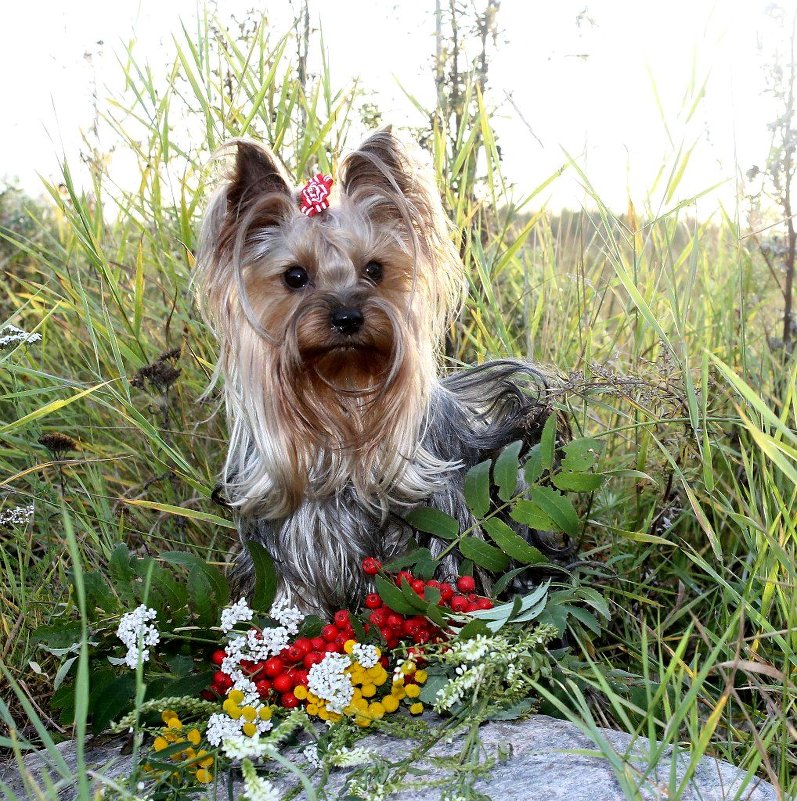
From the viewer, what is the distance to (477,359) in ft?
13.4

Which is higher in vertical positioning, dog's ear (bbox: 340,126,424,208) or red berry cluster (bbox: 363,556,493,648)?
dog's ear (bbox: 340,126,424,208)

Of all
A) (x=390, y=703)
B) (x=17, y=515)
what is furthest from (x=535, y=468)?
(x=17, y=515)

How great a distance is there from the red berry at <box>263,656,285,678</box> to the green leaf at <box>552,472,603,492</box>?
93 cm

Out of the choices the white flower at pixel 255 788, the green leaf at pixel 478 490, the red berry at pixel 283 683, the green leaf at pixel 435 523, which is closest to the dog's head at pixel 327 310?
the green leaf at pixel 435 523

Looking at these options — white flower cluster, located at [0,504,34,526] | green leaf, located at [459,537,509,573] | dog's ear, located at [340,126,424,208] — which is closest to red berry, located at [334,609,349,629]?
green leaf, located at [459,537,509,573]

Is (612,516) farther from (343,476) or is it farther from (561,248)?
(561,248)

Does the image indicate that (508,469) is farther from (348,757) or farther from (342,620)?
(348,757)

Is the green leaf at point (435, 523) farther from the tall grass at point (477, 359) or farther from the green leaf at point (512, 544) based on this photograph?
the tall grass at point (477, 359)

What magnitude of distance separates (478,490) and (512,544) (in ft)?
0.63

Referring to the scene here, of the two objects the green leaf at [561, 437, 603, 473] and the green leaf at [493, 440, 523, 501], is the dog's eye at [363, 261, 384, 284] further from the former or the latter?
the green leaf at [561, 437, 603, 473]

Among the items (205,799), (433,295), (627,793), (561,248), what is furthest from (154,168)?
(627,793)

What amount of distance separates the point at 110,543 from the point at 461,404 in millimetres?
1427

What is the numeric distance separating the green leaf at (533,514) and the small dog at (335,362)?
1.69 feet

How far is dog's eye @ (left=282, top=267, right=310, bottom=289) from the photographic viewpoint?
2984 mm
